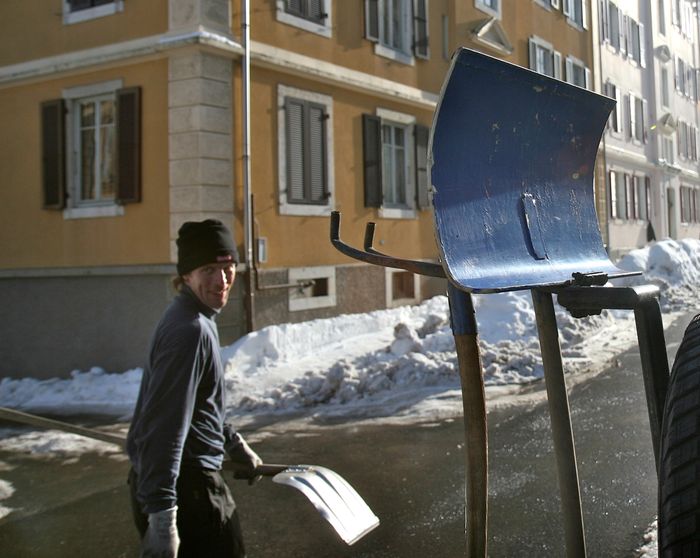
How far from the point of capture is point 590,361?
31.5 feet

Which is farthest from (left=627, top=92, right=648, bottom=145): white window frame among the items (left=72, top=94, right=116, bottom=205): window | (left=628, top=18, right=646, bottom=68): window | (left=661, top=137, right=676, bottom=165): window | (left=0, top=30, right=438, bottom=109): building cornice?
(left=72, top=94, right=116, bottom=205): window

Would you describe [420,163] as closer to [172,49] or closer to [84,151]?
[172,49]

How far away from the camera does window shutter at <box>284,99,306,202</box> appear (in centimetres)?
1195

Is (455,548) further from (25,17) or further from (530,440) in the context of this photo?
(25,17)

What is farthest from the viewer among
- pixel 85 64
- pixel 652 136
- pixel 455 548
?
pixel 652 136

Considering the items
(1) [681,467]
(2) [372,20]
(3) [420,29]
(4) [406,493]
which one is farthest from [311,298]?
(1) [681,467]

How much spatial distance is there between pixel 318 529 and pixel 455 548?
84cm

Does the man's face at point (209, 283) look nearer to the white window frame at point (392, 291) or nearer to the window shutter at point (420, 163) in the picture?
the white window frame at point (392, 291)

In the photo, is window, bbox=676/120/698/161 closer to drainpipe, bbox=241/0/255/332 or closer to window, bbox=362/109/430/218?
window, bbox=362/109/430/218

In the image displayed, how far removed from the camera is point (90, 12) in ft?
37.5

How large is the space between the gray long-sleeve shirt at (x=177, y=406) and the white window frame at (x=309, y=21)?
9.89m

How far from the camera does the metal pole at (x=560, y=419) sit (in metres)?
1.79

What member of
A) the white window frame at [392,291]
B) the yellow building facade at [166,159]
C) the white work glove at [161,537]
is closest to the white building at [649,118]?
the white window frame at [392,291]

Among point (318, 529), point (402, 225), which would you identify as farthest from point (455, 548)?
point (402, 225)
